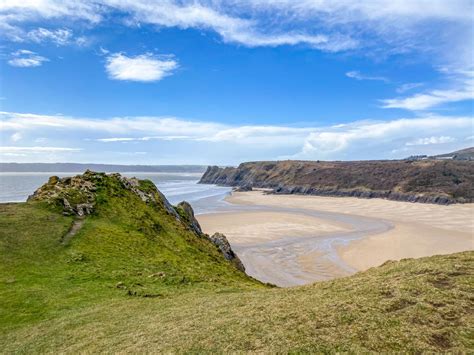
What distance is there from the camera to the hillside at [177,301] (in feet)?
40.4

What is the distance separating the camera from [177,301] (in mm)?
19969

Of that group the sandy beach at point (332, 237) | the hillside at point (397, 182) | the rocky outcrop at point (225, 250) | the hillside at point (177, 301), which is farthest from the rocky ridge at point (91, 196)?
the hillside at point (397, 182)

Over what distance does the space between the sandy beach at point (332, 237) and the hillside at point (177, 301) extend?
55.3 ft

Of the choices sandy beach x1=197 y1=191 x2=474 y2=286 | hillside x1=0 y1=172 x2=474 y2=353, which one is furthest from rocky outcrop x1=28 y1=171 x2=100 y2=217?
sandy beach x1=197 y1=191 x2=474 y2=286

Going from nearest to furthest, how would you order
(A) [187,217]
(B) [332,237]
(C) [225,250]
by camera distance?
(C) [225,250]
(A) [187,217]
(B) [332,237]

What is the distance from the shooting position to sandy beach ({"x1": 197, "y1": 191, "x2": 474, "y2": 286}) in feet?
156

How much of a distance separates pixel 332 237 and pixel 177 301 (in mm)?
49706

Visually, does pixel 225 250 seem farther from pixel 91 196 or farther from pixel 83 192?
pixel 83 192

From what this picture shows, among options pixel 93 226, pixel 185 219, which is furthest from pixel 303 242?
pixel 93 226

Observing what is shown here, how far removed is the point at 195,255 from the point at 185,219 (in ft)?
41.6

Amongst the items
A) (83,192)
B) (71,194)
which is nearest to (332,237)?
(83,192)

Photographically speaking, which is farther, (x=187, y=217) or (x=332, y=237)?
(x=332, y=237)

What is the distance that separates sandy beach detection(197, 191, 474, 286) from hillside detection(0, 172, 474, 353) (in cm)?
1685

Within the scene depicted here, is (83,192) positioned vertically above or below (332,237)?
above
